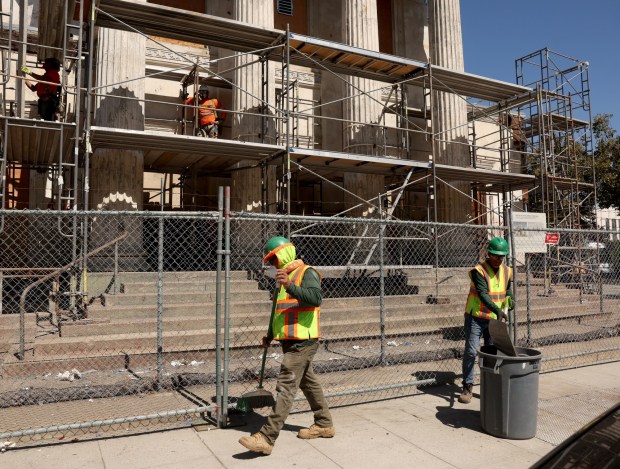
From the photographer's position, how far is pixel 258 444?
4.07 meters

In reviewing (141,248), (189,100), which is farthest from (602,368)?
(189,100)

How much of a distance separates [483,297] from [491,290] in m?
0.19

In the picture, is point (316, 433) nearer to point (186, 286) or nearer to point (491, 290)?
point (491, 290)

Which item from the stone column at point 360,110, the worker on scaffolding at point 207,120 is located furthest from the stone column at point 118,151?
the stone column at point 360,110

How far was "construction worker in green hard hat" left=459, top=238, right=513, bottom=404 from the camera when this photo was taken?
5.54 m

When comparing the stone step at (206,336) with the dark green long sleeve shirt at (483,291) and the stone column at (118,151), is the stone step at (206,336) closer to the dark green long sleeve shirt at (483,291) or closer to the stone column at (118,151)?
the dark green long sleeve shirt at (483,291)

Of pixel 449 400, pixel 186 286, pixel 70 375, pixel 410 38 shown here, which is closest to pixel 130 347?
pixel 70 375

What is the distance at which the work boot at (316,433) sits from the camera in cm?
451

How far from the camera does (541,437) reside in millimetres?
4699

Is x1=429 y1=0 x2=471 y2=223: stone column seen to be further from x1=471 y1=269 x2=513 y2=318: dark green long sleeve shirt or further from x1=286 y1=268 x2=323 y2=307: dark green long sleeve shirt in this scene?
x1=286 y1=268 x2=323 y2=307: dark green long sleeve shirt

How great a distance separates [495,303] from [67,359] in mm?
5447

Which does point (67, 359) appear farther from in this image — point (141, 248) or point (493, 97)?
point (493, 97)

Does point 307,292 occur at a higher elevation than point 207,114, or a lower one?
lower

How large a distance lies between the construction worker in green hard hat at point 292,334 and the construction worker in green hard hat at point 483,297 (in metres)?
2.02
